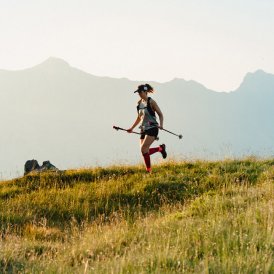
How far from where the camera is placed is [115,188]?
15359 millimetres

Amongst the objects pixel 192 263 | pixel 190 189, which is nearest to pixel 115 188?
pixel 190 189

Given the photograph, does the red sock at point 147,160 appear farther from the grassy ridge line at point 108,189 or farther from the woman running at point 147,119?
the grassy ridge line at point 108,189

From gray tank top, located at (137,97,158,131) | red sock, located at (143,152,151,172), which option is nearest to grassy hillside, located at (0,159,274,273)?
red sock, located at (143,152,151,172)

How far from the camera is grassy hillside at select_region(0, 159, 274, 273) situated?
6.63 meters

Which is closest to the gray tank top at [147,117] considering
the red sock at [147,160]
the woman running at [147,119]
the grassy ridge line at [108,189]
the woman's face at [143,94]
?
the woman running at [147,119]

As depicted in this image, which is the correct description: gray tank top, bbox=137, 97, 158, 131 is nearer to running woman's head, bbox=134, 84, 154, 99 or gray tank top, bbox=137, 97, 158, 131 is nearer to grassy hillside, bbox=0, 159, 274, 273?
running woman's head, bbox=134, 84, 154, 99

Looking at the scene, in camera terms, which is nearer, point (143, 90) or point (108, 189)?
point (108, 189)

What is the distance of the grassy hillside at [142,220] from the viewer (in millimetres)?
6633

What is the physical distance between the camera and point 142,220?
457 inches

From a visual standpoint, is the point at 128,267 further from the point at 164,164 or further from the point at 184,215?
the point at 164,164

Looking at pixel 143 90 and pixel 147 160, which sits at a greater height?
pixel 143 90

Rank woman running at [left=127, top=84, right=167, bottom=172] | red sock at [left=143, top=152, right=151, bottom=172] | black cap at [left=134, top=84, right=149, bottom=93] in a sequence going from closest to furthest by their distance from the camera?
black cap at [left=134, top=84, right=149, bottom=93] < woman running at [left=127, top=84, right=167, bottom=172] < red sock at [left=143, top=152, right=151, bottom=172]

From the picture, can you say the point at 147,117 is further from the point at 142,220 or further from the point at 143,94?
the point at 142,220

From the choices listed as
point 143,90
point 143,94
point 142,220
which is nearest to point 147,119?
point 143,94
